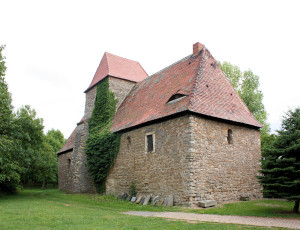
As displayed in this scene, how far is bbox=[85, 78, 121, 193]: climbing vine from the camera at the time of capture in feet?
58.1

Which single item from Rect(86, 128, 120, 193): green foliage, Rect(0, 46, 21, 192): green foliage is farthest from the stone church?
Rect(0, 46, 21, 192): green foliage

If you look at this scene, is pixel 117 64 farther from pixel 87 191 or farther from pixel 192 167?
pixel 192 167

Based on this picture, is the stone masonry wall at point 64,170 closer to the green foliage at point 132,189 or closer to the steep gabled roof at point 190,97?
the steep gabled roof at point 190,97

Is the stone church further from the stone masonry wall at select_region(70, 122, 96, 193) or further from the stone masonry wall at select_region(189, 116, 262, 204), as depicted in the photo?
the stone masonry wall at select_region(70, 122, 96, 193)

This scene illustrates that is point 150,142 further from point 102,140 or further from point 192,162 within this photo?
point 102,140

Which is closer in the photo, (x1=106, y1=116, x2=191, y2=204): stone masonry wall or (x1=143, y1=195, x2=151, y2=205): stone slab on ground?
(x1=106, y1=116, x2=191, y2=204): stone masonry wall

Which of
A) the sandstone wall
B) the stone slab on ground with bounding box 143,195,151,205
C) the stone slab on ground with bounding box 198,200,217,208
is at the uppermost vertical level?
the sandstone wall

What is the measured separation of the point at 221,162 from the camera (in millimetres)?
13625

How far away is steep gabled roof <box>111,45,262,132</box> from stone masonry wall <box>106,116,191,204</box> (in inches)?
29.7

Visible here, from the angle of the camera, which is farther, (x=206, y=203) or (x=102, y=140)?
(x=102, y=140)

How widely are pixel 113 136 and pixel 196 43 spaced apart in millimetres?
8530

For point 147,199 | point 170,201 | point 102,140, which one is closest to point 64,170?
point 102,140

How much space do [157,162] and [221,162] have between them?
3435mm

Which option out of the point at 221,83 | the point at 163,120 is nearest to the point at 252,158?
the point at 221,83
